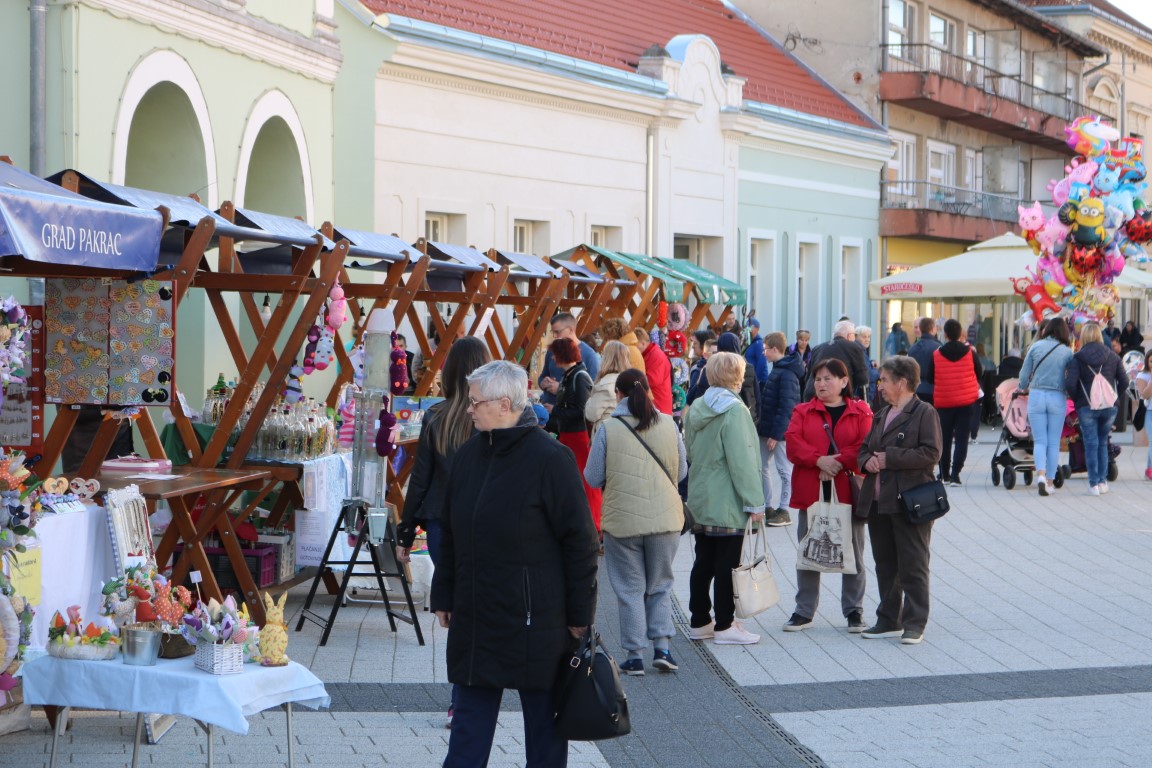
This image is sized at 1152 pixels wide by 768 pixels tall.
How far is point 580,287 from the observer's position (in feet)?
59.5

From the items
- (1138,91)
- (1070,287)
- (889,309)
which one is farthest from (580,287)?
(1138,91)

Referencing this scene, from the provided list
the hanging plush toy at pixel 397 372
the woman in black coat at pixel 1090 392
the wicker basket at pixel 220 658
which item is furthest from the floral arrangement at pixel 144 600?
the woman in black coat at pixel 1090 392

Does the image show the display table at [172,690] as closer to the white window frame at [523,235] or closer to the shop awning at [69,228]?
the shop awning at [69,228]

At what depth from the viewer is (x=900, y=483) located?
9477 mm

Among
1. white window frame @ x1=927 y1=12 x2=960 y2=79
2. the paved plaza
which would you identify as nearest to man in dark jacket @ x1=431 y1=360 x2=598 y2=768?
the paved plaza

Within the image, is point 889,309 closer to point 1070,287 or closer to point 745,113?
point 745,113

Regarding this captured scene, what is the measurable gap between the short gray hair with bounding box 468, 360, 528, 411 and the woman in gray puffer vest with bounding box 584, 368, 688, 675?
2.87m

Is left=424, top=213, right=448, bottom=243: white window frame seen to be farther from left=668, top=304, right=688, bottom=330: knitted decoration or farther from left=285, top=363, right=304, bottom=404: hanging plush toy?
left=285, top=363, right=304, bottom=404: hanging plush toy

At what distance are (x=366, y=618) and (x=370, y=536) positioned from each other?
89cm

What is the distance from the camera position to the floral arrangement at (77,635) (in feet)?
20.3

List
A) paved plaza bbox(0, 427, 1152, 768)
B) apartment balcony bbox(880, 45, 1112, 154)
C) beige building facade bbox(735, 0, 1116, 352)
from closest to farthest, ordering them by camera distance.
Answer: paved plaza bbox(0, 427, 1152, 768), apartment balcony bbox(880, 45, 1112, 154), beige building facade bbox(735, 0, 1116, 352)

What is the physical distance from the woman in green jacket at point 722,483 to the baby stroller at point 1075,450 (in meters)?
9.08

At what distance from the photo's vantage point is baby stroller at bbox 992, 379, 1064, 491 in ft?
58.3

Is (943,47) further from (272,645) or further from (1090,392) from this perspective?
(272,645)
